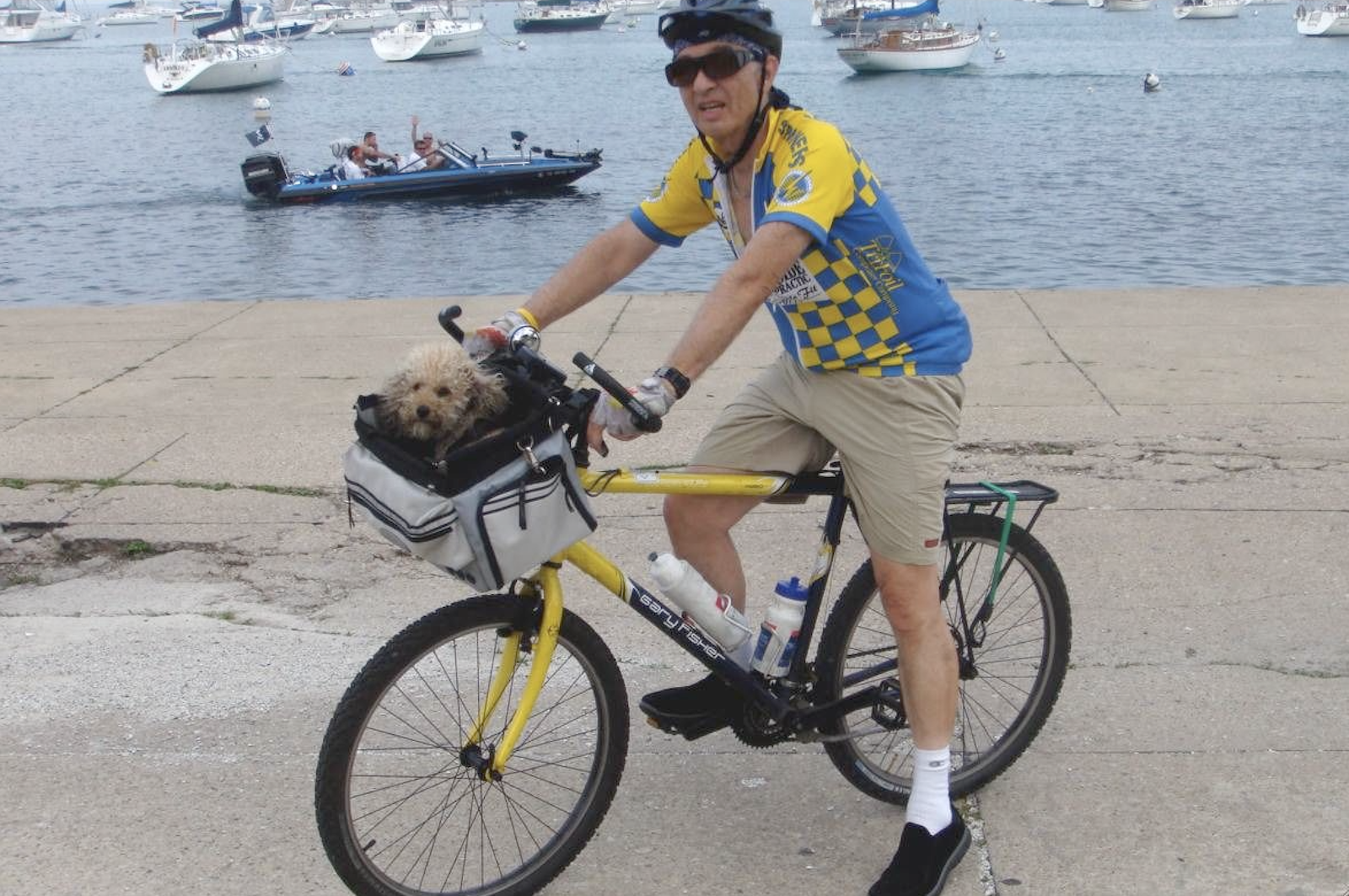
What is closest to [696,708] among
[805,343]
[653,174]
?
[805,343]

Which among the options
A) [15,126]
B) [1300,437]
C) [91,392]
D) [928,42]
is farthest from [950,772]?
[928,42]

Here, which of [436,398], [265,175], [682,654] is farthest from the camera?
[265,175]

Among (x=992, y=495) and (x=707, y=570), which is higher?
(x=992, y=495)

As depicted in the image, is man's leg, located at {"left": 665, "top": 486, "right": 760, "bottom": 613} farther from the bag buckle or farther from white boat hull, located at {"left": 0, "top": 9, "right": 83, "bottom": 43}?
white boat hull, located at {"left": 0, "top": 9, "right": 83, "bottom": 43}

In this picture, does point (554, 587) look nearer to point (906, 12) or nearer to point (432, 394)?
point (432, 394)

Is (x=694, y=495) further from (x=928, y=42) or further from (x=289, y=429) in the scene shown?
(x=928, y=42)

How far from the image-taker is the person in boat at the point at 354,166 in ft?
102

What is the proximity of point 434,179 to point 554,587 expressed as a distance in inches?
1102

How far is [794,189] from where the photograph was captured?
10.2 feet

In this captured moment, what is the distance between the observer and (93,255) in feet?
95.0

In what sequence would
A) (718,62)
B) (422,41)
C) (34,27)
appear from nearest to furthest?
Answer: 1. (718,62)
2. (422,41)
3. (34,27)

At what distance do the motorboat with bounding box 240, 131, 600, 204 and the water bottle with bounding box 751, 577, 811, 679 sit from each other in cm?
2764

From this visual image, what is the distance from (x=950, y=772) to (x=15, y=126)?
59775mm

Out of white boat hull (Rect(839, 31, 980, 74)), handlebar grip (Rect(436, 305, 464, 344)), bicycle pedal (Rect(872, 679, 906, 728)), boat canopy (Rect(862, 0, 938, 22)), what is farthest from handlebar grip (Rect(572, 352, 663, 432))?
boat canopy (Rect(862, 0, 938, 22))
